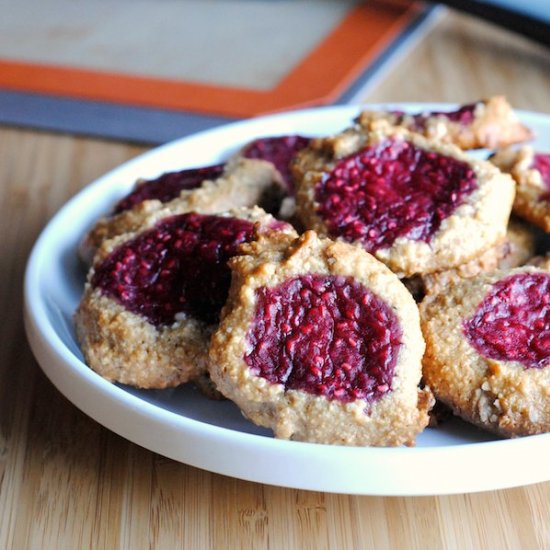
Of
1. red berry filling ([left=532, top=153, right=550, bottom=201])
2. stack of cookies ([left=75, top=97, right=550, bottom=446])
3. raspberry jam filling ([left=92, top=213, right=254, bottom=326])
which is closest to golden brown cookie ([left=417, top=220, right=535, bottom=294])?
stack of cookies ([left=75, top=97, right=550, bottom=446])

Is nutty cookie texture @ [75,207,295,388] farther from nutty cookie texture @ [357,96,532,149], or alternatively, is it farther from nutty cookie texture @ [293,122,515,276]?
nutty cookie texture @ [357,96,532,149]

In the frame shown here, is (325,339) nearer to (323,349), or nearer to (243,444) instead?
(323,349)

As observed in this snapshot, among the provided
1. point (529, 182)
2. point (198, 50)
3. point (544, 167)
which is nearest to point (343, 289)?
point (529, 182)

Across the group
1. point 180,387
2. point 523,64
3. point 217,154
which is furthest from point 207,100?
point 180,387

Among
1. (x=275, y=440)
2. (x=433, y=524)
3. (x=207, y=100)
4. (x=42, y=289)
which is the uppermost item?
(x=275, y=440)

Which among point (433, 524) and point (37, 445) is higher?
point (433, 524)

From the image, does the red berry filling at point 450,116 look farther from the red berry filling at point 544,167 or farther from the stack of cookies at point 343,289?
the red berry filling at point 544,167

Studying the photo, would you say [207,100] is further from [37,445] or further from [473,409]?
[473,409]
